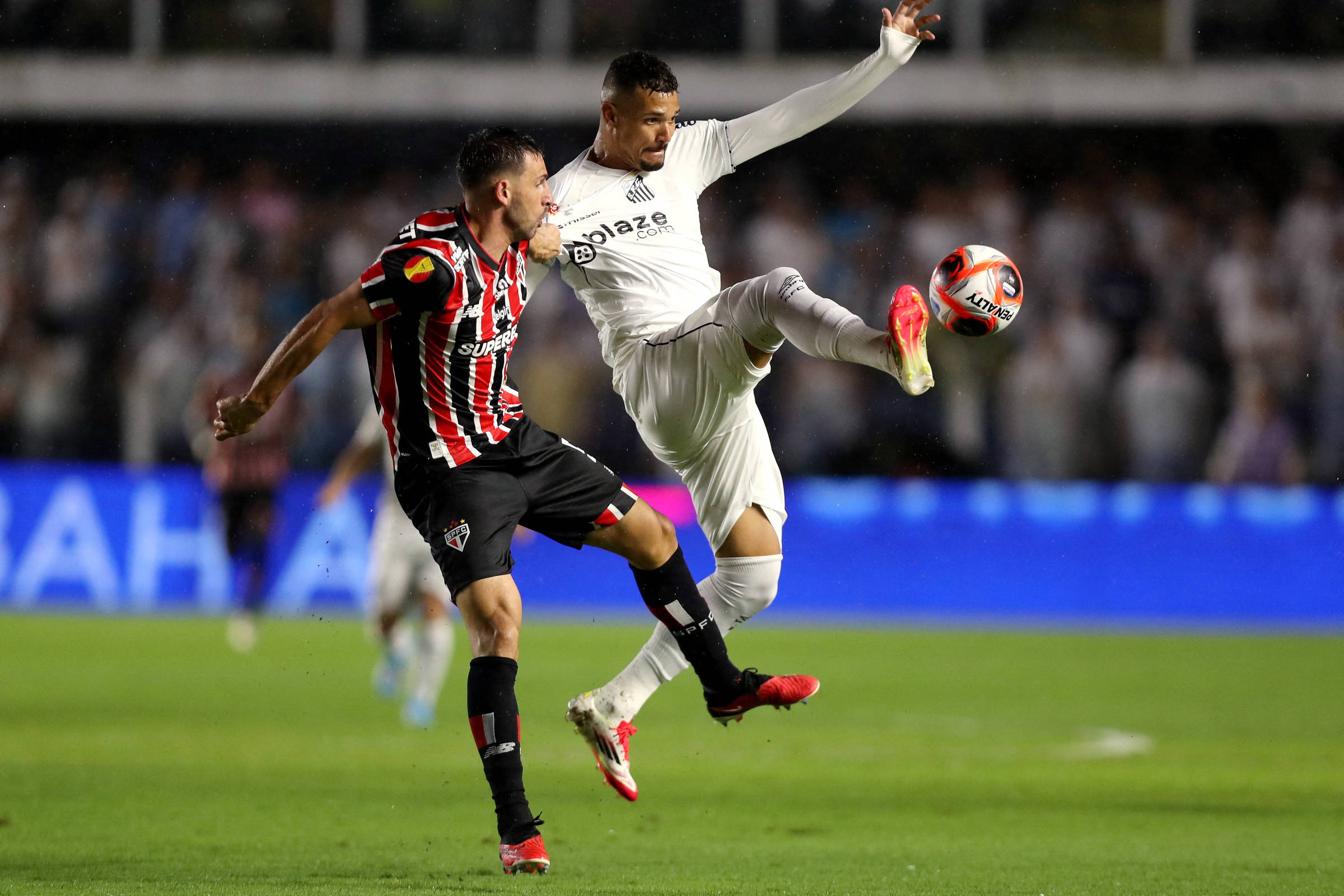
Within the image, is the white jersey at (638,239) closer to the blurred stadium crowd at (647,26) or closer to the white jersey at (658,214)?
the white jersey at (658,214)

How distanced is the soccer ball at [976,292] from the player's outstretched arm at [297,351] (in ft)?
5.81

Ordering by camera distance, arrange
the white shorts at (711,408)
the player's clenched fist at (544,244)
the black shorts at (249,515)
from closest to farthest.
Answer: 1. the player's clenched fist at (544,244)
2. the white shorts at (711,408)
3. the black shorts at (249,515)

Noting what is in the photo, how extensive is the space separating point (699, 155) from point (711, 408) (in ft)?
3.37

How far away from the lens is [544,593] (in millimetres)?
15492

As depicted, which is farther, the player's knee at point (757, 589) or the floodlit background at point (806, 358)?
the floodlit background at point (806, 358)

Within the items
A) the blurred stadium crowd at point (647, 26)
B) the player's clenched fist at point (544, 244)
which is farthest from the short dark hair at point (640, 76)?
the blurred stadium crowd at point (647, 26)

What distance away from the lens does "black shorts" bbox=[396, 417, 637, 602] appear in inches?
215

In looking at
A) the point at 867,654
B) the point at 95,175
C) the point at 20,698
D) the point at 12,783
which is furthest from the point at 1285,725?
the point at 95,175

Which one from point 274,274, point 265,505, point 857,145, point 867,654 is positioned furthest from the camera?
point 857,145

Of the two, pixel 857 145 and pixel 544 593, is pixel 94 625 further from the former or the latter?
pixel 857 145

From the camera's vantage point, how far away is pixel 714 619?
6.23 m

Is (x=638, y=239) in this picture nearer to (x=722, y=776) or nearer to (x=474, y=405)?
(x=474, y=405)

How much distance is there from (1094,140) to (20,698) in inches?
435

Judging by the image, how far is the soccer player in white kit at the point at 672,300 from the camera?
241 inches
